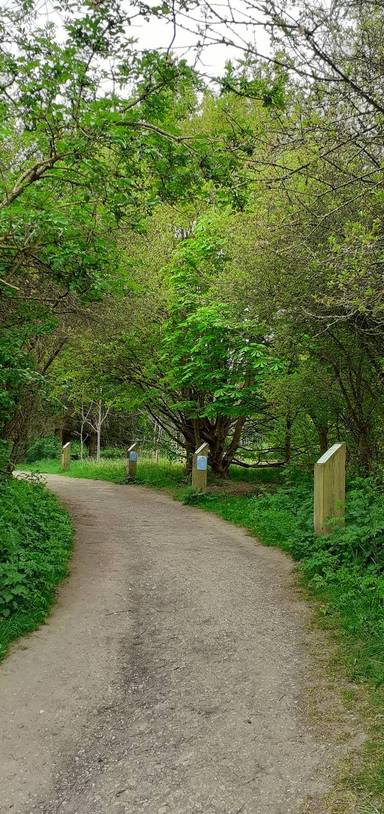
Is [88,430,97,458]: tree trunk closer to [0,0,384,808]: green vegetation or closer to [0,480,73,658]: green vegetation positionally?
[0,0,384,808]: green vegetation

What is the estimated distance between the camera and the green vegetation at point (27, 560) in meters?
4.81

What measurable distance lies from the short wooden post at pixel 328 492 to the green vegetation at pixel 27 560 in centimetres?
329

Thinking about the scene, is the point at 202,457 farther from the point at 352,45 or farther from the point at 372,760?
the point at 372,760

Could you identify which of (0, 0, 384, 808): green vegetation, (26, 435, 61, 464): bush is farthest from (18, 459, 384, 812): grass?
(26, 435, 61, 464): bush

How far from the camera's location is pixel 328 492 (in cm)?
729

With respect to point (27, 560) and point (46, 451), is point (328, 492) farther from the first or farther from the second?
point (46, 451)

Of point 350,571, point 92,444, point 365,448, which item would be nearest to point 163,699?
point 350,571

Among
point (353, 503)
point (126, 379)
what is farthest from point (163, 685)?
point (126, 379)

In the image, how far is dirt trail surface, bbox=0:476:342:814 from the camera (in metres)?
2.78

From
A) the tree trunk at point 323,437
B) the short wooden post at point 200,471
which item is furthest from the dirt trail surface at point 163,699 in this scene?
the short wooden post at point 200,471

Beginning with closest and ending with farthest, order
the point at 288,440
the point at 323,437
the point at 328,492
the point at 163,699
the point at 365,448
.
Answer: the point at 163,699
the point at 328,492
the point at 365,448
the point at 323,437
the point at 288,440

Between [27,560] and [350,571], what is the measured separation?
340 cm

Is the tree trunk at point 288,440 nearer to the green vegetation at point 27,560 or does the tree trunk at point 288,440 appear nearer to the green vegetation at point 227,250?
the green vegetation at point 227,250

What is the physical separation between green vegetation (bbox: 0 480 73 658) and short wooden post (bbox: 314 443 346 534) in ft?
10.8
